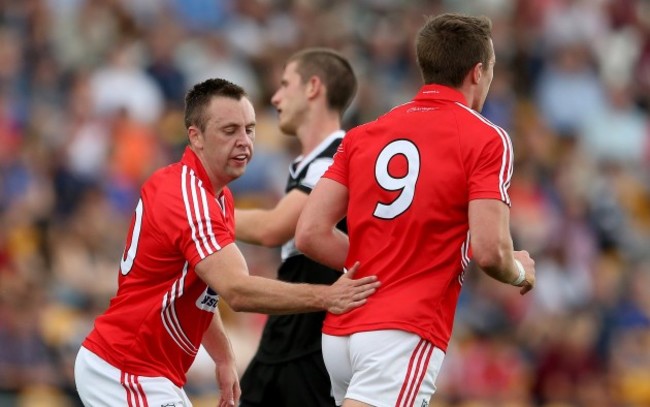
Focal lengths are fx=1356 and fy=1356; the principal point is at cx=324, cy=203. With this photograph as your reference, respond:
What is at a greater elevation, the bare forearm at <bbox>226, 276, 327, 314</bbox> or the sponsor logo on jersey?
the bare forearm at <bbox>226, 276, 327, 314</bbox>

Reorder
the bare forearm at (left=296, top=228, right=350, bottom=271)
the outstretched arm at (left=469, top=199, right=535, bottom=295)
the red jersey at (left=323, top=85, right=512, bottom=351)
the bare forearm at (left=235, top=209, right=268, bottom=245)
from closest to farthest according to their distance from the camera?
the outstretched arm at (left=469, top=199, right=535, bottom=295), the red jersey at (left=323, top=85, right=512, bottom=351), the bare forearm at (left=296, top=228, right=350, bottom=271), the bare forearm at (left=235, top=209, right=268, bottom=245)

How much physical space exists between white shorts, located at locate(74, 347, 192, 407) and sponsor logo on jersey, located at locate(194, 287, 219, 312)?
15.2 inches

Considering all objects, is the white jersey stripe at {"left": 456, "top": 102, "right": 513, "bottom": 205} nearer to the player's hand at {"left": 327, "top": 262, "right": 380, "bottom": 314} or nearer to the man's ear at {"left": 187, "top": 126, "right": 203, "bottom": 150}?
the player's hand at {"left": 327, "top": 262, "right": 380, "bottom": 314}

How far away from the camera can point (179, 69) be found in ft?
48.4

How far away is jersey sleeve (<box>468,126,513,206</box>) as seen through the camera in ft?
18.7

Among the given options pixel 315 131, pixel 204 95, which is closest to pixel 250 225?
pixel 315 131

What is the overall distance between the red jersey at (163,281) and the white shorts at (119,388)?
0.13ft

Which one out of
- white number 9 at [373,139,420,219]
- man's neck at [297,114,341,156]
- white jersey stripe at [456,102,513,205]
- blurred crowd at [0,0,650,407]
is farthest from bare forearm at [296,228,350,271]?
blurred crowd at [0,0,650,407]

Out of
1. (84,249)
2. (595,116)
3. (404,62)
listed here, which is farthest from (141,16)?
(595,116)

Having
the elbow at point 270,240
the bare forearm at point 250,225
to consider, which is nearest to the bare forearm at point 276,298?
the elbow at point 270,240

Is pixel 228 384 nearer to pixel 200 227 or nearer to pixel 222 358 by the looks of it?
pixel 222 358

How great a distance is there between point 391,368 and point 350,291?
39 centimetres

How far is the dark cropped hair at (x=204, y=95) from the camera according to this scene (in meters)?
6.44

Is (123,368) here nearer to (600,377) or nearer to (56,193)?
(56,193)
